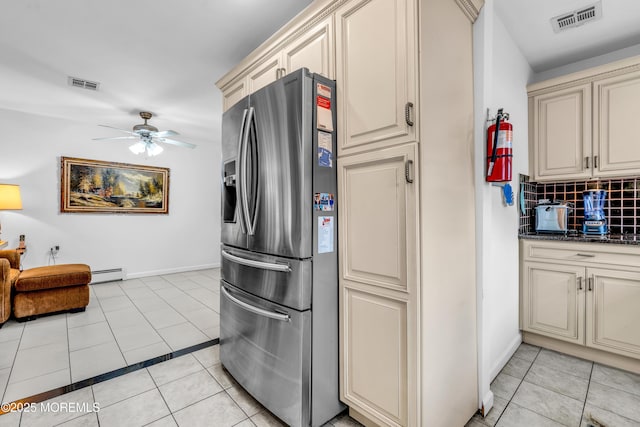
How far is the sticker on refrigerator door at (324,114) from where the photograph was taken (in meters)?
1.54

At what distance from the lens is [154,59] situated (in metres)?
2.79

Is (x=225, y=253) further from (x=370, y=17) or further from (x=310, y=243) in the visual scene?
(x=370, y=17)

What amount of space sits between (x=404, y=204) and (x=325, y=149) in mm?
543

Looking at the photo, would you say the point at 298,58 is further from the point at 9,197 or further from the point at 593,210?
the point at 9,197

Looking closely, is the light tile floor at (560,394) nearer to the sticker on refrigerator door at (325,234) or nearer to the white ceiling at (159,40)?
the sticker on refrigerator door at (325,234)

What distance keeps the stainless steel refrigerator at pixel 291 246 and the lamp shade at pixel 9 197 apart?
12.8ft

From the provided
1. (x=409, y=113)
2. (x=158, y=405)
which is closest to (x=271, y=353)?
(x=158, y=405)

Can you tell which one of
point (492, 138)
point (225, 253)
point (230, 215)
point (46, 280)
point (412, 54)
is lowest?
point (46, 280)

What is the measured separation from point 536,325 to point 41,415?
369 cm

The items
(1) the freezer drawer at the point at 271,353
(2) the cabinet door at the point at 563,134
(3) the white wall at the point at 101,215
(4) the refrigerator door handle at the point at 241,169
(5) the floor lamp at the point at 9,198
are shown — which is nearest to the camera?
(1) the freezer drawer at the point at 271,353

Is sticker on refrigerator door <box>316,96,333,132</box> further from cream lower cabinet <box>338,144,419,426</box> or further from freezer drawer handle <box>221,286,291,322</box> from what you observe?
freezer drawer handle <box>221,286,291,322</box>

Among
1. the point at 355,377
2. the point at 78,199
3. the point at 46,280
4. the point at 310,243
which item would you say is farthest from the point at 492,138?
the point at 78,199

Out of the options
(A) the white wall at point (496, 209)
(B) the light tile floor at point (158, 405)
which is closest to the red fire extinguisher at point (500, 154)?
(A) the white wall at point (496, 209)

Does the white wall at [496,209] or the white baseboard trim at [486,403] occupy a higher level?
the white wall at [496,209]
